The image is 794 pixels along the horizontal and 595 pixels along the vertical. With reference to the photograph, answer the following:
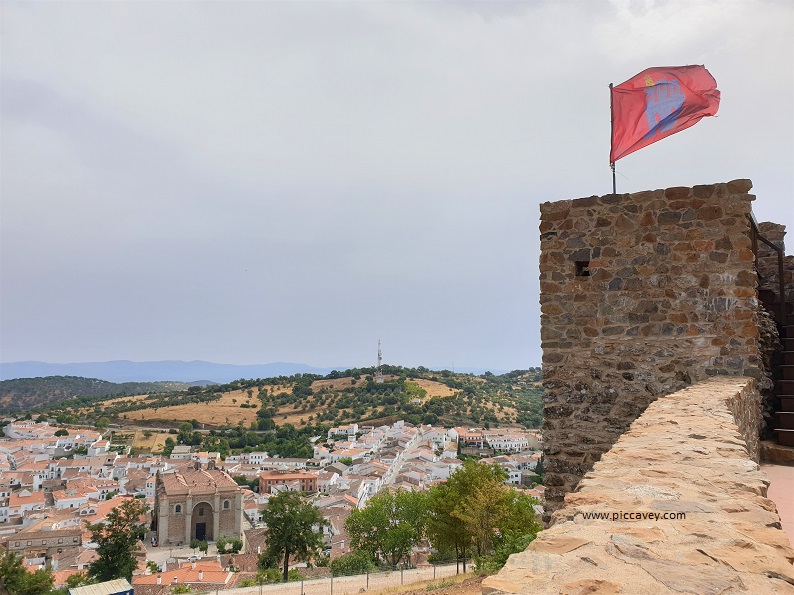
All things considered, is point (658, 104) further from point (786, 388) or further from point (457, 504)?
point (457, 504)

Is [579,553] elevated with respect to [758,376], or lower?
lower

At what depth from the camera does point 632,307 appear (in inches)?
193

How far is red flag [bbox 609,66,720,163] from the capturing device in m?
5.63

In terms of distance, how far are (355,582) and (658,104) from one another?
774 inches

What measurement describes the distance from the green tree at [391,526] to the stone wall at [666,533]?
86.1 ft

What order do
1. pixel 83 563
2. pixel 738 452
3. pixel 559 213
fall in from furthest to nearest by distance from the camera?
pixel 83 563 → pixel 559 213 → pixel 738 452

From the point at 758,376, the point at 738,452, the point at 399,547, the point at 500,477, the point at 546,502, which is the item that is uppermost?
the point at 758,376

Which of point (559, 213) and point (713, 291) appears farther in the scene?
point (559, 213)

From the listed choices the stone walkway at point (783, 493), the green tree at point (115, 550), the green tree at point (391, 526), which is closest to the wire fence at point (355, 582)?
the green tree at point (391, 526)

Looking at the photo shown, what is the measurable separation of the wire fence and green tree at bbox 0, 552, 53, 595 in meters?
13.2

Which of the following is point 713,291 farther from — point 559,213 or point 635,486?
point 635,486

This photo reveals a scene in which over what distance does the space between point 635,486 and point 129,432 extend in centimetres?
9960

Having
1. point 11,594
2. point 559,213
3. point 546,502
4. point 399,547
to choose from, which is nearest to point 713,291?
point 559,213

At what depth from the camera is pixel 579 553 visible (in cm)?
152
